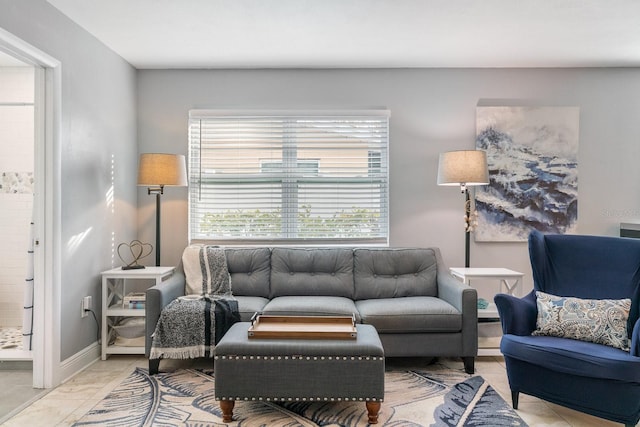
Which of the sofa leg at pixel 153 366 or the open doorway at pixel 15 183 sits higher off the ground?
the open doorway at pixel 15 183

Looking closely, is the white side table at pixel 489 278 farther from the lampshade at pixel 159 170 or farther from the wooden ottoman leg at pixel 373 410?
the lampshade at pixel 159 170

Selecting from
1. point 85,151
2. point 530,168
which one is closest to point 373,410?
point 85,151

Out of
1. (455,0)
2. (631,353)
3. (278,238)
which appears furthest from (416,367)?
(455,0)

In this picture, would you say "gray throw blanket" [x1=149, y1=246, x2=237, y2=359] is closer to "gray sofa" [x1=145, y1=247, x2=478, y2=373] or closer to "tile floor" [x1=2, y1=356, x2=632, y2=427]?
"gray sofa" [x1=145, y1=247, x2=478, y2=373]

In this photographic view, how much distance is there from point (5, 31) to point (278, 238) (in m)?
2.56

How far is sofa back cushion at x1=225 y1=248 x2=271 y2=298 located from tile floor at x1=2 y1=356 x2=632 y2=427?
0.65 meters

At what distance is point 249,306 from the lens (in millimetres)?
3340

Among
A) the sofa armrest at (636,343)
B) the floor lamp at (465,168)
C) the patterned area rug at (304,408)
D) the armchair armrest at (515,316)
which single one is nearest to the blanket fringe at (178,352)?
the patterned area rug at (304,408)

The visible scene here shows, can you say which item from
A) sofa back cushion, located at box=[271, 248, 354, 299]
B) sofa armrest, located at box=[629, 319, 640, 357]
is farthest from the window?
sofa armrest, located at box=[629, 319, 640, 357]

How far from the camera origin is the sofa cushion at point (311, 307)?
3.25 meters

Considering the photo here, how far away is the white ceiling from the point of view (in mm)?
2949

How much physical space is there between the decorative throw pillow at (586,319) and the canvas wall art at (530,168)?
150cm

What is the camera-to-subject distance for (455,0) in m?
2.85

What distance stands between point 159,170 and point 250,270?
112 cm
